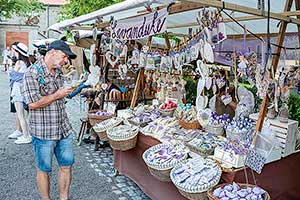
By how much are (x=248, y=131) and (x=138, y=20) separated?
1.58 meters

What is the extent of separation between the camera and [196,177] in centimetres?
243

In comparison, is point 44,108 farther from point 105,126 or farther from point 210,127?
point 210,127

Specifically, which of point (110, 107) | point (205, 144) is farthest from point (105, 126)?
point (205, 144)

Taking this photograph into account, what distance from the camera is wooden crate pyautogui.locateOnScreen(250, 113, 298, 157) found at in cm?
275

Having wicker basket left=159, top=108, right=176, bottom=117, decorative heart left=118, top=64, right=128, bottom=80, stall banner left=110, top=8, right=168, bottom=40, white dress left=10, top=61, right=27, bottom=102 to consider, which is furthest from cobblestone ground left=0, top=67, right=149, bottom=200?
stall banner left=110, top=8, right=168, bottom=40

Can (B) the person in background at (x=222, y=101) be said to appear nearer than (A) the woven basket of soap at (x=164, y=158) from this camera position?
No

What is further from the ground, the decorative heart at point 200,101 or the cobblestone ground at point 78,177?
the decorative heart at point 200,101

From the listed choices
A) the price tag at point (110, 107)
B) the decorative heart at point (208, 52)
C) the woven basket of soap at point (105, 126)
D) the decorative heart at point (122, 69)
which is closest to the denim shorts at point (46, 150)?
the woven basket of soap at point (105, 126)

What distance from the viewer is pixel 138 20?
3443 millimetres

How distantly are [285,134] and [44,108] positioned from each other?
6.64 feet

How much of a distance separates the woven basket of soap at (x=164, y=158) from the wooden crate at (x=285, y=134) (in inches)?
30.6

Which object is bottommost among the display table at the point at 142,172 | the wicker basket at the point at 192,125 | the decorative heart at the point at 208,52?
the display table at the point at 142,172

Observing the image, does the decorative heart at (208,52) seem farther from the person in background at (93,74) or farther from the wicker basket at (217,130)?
the person in background at (93,74)

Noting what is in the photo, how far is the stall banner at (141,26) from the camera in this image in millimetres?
2988
